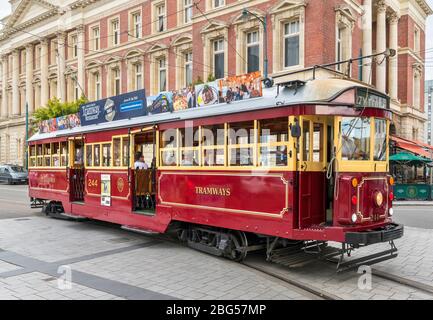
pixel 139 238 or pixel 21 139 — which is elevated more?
pixel 21 139

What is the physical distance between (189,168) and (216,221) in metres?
1.29

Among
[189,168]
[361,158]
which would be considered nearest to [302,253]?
[361,158]

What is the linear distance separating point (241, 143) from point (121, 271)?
307 cm

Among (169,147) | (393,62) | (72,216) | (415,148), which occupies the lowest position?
(72,216)

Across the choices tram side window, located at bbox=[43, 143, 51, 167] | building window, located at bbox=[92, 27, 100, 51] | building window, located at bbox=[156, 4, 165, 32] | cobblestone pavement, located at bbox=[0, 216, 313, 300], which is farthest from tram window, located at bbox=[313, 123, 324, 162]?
building window, located at bbox=[92, 27, 100, 51]

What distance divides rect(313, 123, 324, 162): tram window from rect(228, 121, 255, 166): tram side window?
1.06 metres

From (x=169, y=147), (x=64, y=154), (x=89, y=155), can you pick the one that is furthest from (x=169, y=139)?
(x=64, y=154)

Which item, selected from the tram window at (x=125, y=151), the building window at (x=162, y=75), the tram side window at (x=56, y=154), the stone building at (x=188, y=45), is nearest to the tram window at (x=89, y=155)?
the tram window at (x=125, y=151)

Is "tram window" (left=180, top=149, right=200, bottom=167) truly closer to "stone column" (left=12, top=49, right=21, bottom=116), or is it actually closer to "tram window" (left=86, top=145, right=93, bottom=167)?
"tram window" (left=86, top=145, right=93, bottom=167)

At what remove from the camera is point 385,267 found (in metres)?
7.77

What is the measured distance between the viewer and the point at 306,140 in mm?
7172

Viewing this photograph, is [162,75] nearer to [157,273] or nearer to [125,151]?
[125,151]
